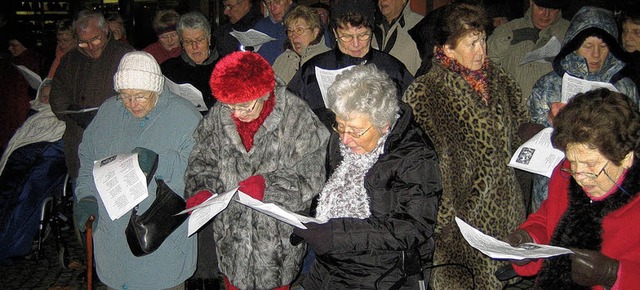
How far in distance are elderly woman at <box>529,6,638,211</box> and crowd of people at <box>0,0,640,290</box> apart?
1 centimetres

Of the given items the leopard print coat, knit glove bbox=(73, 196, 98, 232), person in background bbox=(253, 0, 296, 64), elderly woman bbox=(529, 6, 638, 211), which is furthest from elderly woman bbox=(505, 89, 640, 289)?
person in background bbox=(253, 0, 296, 64)

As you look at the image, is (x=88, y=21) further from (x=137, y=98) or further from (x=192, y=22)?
(x=137, y=98)

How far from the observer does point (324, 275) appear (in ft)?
10.4

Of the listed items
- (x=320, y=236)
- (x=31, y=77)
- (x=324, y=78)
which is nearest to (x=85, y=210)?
(x=320, y=236)

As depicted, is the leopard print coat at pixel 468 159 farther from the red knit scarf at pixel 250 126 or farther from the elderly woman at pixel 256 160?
the red knit scarf at pixel 250 126

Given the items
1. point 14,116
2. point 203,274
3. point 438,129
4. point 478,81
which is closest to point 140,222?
point 203,274

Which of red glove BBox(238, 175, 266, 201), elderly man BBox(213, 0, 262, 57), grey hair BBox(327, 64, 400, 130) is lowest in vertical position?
elderly man BBox(213, 0, 262, 57)

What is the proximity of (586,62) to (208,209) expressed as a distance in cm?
291

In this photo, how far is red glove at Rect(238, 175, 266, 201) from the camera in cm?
330

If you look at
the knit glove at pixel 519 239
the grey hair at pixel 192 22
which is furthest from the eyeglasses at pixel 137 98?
the knit glove at pixel 519 239

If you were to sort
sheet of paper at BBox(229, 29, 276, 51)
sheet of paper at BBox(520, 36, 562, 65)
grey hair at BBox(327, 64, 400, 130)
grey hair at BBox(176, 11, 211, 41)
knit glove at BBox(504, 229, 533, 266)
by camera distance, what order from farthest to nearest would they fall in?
1. sheet of paper at BBox(229, 29, 276, 51)
2. grey hair at BBox(176, 11, 211, 41)
3. sheet of paper at BBox(520, 36, 562, 65)
4. grey hair at BBox(327, 64, 400, 130)
5. knit glove at BBox(504, 229, 533, 266)

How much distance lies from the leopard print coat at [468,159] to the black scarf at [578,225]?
44.0 inches

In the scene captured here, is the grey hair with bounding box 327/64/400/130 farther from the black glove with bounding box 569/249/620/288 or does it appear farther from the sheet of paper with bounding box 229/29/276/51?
the sheet of paper with bounding box 229/29/276/51

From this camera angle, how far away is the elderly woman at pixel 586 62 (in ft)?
14.3
